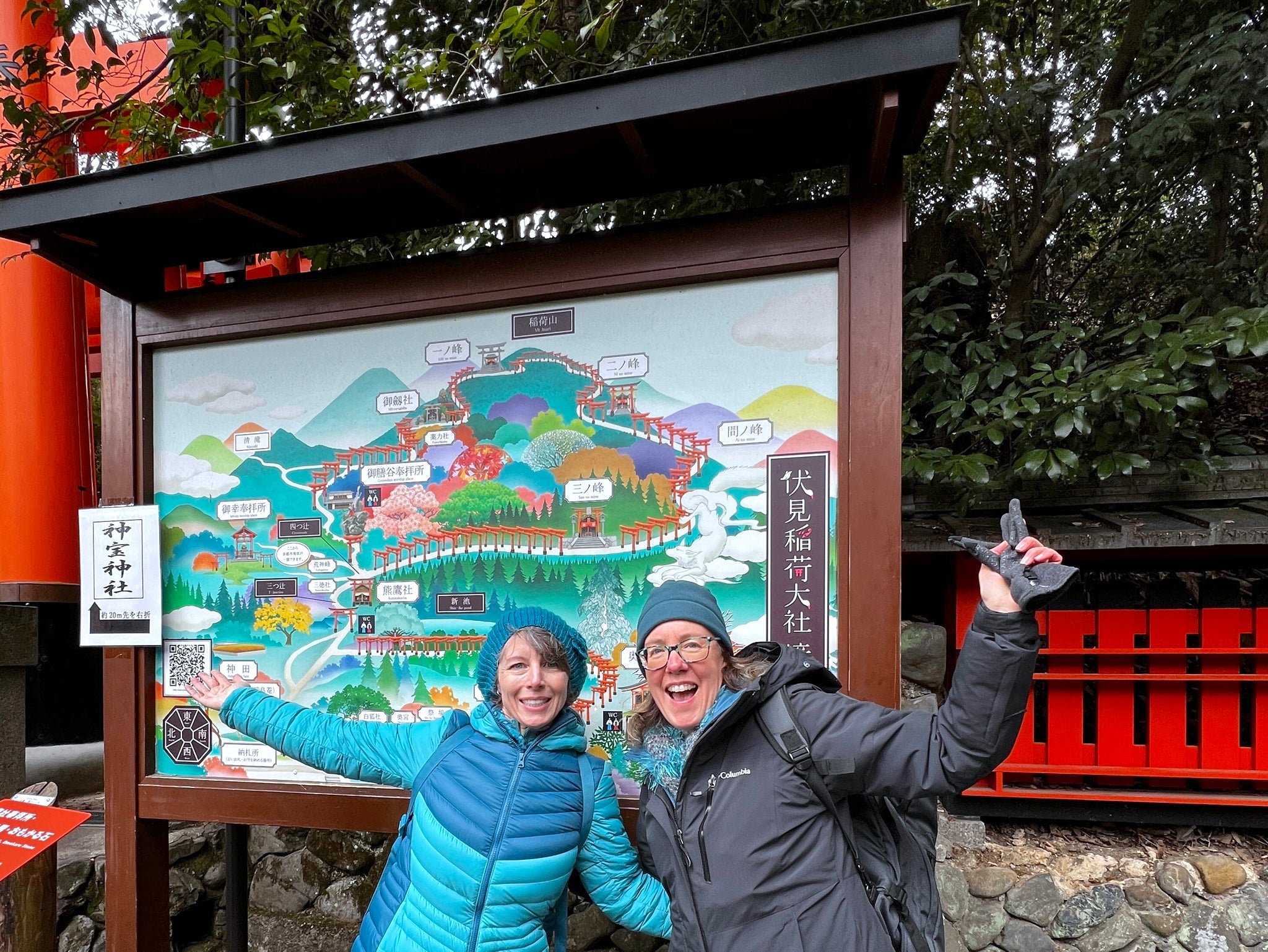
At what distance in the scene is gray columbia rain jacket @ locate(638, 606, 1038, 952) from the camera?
1541 mm

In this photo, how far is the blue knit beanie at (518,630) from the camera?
2.25m

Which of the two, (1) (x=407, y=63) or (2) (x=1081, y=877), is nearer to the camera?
(2) (x=1081, y=877)

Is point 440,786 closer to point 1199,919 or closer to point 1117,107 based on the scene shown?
point 1199,919

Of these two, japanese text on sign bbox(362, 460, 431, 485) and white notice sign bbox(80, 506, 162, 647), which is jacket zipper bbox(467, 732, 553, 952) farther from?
white notice sign bbox(80, 506, 162, 647)

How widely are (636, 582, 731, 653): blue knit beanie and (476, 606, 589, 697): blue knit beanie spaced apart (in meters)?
0.35

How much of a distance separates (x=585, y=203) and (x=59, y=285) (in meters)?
3.22

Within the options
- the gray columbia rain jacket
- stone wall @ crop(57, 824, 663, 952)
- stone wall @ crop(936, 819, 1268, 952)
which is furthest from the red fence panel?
stone wall @ crop(57, 824, 663, 952)

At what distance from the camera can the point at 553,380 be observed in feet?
8.27

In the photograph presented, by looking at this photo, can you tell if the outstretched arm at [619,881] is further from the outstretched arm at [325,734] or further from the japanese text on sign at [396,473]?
the japanese text on sign at [396,473]

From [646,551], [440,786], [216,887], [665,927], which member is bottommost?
[216,887]

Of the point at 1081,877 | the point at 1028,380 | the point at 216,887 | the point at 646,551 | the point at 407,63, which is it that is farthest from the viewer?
the point at 216,887

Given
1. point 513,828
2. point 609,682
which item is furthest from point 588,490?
point 513,828

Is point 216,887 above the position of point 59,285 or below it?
below

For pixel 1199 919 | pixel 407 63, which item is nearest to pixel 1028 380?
pixel 1199 919
